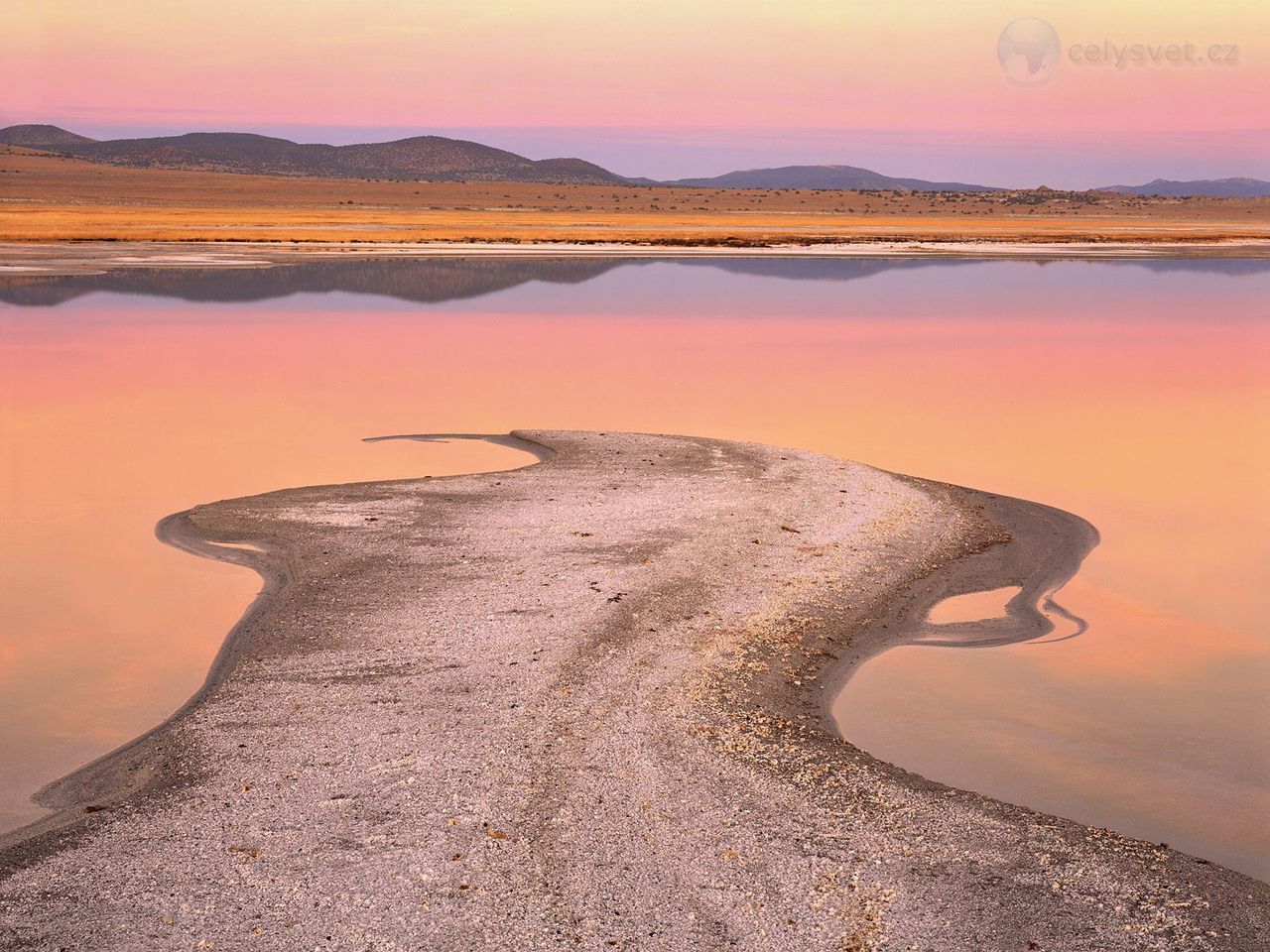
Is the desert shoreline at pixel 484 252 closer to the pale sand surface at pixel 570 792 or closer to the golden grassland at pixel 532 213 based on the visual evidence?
the golden grassland at pixel 532 213

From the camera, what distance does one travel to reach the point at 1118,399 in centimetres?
2261

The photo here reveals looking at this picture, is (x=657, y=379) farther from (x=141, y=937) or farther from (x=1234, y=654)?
(x=141, y=937)

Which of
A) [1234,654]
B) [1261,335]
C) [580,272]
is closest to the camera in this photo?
[1234,654]

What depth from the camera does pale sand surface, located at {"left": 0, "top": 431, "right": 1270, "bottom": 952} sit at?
6.08 metres

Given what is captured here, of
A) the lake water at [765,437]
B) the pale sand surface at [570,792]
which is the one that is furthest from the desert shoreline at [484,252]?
the pale sand surface at [570,792]

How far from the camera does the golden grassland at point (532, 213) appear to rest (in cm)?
7006

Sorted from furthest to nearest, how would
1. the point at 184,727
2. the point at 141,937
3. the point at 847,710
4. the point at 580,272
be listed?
the point at 580,272 → the point at 847,710 → the point at 184,727 → the point at 141,937

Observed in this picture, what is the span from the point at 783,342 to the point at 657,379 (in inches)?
270

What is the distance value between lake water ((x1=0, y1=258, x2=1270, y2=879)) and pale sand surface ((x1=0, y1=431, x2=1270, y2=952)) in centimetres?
55

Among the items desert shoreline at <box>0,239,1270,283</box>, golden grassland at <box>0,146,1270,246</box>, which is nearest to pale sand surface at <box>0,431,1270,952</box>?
desert shoreline at <box>0,239,1270,283</box>

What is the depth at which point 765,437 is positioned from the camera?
60.6 ft

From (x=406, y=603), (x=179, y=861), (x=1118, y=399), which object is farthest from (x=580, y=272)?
(x=179, y=861)

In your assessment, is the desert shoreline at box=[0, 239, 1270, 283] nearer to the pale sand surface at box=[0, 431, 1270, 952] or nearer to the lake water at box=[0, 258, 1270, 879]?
the lake water at box=[0, 258, 1270, 879]

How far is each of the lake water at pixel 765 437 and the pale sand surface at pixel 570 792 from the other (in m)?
0.55
